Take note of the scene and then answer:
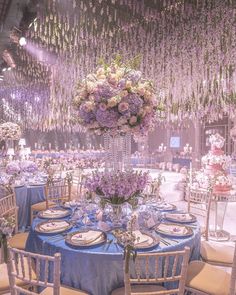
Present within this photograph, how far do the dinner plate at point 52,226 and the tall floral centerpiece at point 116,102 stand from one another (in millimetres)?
804

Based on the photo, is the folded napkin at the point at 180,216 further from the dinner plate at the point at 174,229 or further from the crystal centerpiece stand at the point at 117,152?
the crystal centerpiece stand at the point at 117,152

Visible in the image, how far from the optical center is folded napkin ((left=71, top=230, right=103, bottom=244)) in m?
2.13

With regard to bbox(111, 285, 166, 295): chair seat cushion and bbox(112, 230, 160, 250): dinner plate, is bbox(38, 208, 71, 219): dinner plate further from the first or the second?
bbox(111, 285, 166, 295): chair seat cushion

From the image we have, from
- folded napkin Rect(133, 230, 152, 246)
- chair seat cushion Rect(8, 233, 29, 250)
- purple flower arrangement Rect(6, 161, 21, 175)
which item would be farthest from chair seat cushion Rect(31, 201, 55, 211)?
folded napkin Rect(133, 230, 152, 246)

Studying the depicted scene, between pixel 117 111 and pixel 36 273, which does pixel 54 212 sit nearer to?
pixel 36 273

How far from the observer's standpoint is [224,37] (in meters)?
5.14

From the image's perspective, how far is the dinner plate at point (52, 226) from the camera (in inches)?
92.4

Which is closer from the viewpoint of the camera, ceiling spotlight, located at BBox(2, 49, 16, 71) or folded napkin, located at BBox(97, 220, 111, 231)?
folded napkin, located at BBox(97, 220, 111, 231)

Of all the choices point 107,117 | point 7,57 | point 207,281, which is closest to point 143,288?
point 207,281

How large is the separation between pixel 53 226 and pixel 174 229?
0.97m

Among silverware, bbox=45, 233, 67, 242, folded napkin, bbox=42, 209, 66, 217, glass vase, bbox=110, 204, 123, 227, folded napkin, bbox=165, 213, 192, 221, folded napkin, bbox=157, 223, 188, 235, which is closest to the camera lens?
silverware, bbox=45, 233, 67, 242

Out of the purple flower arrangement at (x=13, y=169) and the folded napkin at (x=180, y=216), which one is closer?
the folded napkin at (x=180, y=216)

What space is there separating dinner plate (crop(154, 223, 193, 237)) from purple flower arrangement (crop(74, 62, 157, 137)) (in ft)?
2.52

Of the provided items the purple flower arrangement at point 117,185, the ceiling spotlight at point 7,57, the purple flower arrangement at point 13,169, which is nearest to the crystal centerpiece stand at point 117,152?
the purple flower arrangement at point 117,185
